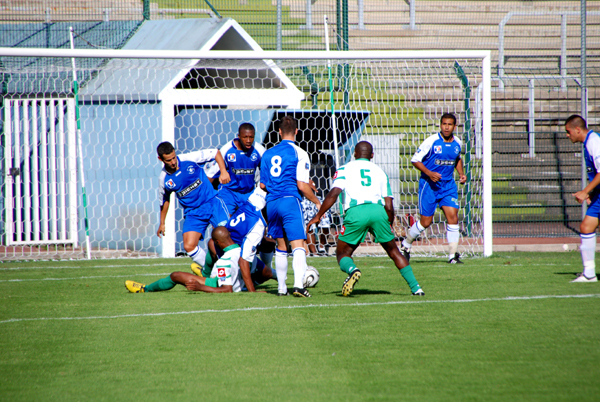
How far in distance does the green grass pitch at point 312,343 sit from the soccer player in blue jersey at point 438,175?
1863 mm

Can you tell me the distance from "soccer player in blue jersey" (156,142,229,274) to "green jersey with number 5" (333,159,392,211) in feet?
7.01

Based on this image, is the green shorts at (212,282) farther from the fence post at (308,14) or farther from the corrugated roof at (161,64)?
the fence post at (308,14)

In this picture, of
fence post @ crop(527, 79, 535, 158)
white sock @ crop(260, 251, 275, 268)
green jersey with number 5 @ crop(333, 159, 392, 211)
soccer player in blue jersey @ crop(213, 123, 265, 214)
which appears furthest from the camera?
fence post @ crop(527, 79, 535, 158)

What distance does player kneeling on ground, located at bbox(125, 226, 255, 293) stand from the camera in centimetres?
673

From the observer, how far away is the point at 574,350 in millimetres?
3943

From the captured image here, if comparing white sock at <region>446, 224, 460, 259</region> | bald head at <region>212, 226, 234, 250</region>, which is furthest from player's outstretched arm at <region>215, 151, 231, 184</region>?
white sock at <region>446, 224, 460, 259</region>

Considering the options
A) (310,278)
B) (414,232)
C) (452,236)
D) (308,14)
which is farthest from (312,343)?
(308,14)

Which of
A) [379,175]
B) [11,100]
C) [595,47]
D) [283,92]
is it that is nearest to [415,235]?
[379,175]

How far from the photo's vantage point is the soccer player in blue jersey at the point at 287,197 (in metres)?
6.29

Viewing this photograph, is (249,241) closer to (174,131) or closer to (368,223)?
(368,223)

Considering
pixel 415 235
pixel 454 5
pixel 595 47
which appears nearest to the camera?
pixel 415 235

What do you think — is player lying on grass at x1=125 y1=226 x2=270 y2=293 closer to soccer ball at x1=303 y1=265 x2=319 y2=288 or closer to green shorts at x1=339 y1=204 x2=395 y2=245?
soccer ball at x1=303 y1=265 x2=319 y2=288

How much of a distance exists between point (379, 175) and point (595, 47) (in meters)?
15.7

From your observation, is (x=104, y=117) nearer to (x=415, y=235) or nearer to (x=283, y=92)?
(x=283, y=92)
